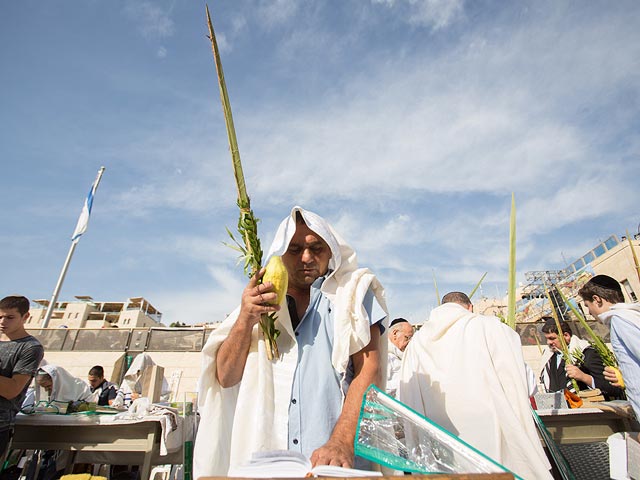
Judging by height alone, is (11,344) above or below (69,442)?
above

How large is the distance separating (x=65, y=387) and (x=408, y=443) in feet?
26.4

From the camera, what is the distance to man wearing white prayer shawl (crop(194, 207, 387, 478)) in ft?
4.66

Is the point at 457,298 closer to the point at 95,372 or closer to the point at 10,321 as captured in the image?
the point at 10,321

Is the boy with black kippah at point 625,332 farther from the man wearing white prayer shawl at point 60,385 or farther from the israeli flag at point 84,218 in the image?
the israeli flag at point 84,218

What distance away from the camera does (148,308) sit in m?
70.8

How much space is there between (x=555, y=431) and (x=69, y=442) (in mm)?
4900

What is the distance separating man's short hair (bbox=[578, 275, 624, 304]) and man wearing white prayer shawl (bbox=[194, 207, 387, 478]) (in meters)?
3.06

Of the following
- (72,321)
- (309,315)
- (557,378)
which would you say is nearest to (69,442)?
(309,315)

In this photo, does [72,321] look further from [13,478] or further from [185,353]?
[13,478]

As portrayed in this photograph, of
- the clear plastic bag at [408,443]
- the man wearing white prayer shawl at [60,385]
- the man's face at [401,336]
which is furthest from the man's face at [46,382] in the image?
the clear plastic bag at [408,443]

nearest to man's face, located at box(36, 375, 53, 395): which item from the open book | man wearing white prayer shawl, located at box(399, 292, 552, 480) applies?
man wearing white prayer shawl, located at box(399, 292, 552, 480)

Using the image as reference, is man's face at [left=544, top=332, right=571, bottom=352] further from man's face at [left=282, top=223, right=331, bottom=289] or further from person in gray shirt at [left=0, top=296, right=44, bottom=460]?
person in gray shirt at [left=0, top=296, right=44, bottom=460]

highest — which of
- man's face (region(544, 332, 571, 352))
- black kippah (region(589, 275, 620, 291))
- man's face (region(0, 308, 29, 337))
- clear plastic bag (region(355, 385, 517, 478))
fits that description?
black kippah (region(589, 275, 620, 291))

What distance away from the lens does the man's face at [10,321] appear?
11.3 ft
